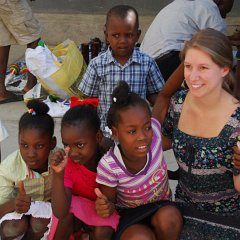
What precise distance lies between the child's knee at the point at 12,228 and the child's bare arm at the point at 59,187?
30cm

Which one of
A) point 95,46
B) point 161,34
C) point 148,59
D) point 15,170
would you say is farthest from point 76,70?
point 15,170

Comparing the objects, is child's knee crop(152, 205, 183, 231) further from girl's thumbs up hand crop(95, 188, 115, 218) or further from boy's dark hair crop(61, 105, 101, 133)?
boy's dark hair crop(61, 105, 101, 133)

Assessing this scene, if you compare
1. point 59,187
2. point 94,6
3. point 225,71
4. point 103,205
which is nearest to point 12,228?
point 59,187

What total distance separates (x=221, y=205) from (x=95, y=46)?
2.89 metres

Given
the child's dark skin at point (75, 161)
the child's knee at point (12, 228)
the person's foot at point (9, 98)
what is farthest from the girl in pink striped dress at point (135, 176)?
the person's foot at point (9, 98)

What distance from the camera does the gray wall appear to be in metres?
6.05

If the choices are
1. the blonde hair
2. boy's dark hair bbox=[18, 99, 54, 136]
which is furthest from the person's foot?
the blonde hair

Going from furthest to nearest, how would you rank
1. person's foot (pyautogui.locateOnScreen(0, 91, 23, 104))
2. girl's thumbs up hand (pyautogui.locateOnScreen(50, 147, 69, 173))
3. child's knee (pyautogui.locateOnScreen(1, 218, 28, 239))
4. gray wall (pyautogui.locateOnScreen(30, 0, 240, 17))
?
gray wall (pyautogui.locateOnScreen(30, 0, 240, 17)) → person's foot (pyautogui.locateOnScreen(0, 91, 23, 104)) → child's knee (pyautogui.locateOnScreen(1, 218, 28, 239)) → girl's thumbs up hand (pyautogui.locateOnScreen(50, 147, 69, 173))

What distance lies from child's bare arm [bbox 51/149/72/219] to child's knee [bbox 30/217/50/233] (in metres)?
0.26

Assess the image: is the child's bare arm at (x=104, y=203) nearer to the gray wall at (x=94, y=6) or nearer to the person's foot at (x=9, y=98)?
the person's foot at (x=9, y=98)

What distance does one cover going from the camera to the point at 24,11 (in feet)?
15.3

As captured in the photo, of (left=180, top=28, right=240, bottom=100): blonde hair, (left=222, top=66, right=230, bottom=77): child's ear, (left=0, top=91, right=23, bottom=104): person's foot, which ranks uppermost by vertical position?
(left=180, top=28, right=240, bottom=100): blonde hair

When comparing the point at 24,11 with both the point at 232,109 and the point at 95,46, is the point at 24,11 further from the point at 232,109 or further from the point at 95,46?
the point at 232,109

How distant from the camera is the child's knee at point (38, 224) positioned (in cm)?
255
